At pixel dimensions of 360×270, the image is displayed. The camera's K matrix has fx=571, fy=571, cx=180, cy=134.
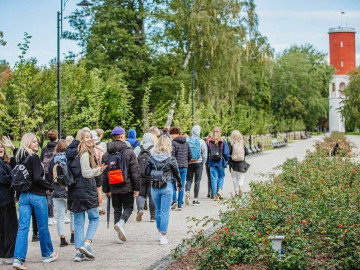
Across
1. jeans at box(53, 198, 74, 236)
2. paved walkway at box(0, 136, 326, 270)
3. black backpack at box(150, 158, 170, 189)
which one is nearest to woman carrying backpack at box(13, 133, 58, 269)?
paved walkway at box(0, 136, 326, 270)

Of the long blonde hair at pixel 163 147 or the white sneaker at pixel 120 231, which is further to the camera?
the long blonde hair at pixel 163 147

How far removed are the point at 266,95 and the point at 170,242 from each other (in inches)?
1896

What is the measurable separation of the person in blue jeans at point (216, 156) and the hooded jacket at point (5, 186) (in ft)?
23.5

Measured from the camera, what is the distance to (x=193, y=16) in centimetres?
3366

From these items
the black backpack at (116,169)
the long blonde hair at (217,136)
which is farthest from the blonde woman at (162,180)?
the long blonde hair at (217,136)

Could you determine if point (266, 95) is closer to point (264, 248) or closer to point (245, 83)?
point (245, 83)

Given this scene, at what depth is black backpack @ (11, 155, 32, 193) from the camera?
25.4 feet

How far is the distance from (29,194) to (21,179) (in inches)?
10.8

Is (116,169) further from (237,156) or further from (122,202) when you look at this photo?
(237,156)

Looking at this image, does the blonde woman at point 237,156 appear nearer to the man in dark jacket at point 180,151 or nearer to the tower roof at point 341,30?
the man in dark jacket at point 180,151

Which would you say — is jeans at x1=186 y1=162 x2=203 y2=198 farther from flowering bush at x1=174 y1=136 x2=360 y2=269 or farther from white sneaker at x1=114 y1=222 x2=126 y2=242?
white sneaker at x1=114 y1=222 x2=126 y2=242

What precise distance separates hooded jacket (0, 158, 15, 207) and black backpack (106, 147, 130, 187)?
1.67 meters

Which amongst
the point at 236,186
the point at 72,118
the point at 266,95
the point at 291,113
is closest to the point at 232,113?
the point at 266,95

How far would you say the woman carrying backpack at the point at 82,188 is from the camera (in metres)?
8.05
